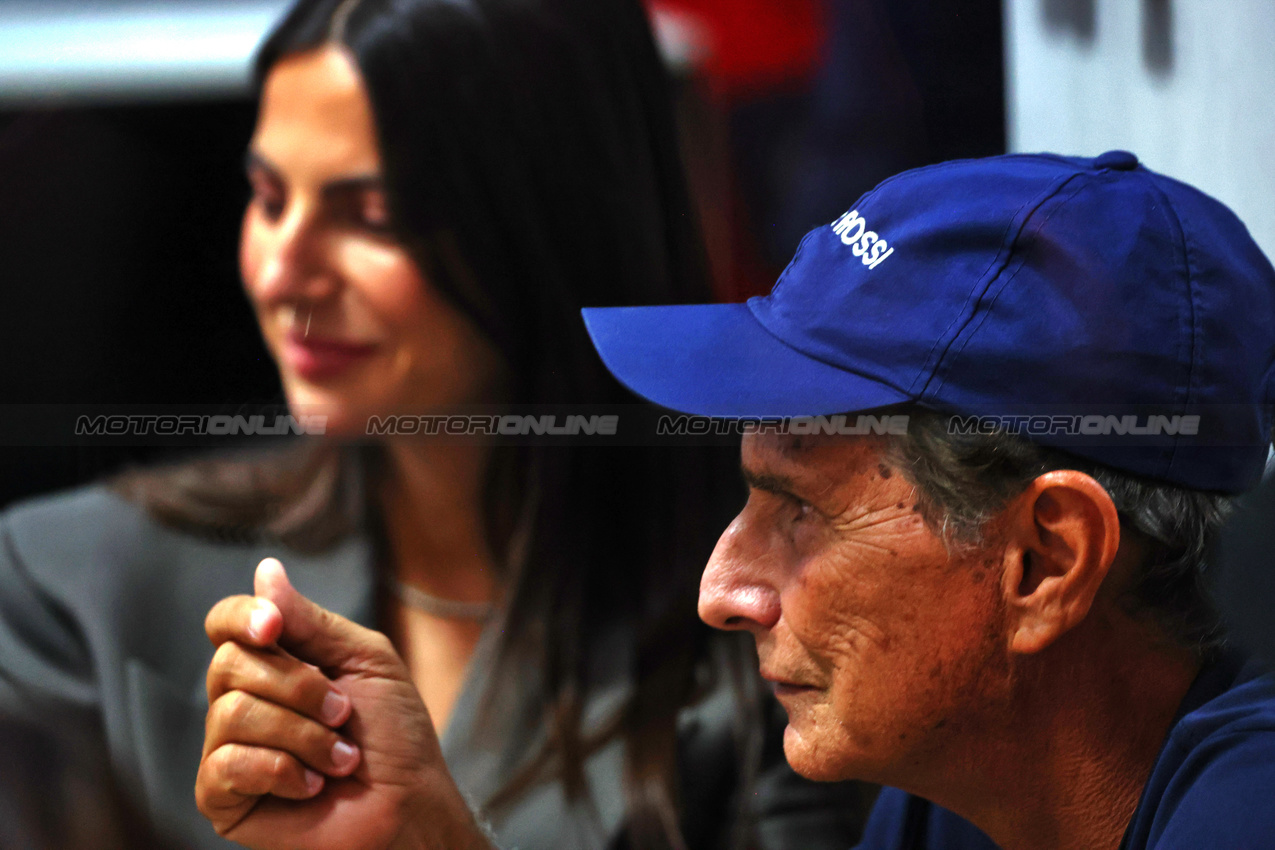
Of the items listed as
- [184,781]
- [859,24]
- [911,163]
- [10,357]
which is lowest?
[184,781]

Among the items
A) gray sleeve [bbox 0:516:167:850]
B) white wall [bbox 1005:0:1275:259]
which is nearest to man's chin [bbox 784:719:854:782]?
white wall [bbox 1005:0:1275:259]

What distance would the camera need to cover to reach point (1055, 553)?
581mm

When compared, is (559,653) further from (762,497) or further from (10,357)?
(10,357)

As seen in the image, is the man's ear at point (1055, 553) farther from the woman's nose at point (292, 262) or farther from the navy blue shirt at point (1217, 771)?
the woman's nose at point (292, 262)

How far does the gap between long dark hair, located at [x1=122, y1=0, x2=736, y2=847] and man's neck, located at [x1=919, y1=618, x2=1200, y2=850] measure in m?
0.36

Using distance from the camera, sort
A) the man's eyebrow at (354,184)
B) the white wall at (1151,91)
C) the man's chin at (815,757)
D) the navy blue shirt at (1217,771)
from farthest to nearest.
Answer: the man's eyebrow at (354,184), the white wall at (1151,91), the man's chin at (815,757), the navy blue shirt at (1217,771)

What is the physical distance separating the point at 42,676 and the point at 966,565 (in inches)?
32.7

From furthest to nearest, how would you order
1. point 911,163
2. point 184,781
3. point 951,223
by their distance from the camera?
point 184,781, point 911,163, point 951,223

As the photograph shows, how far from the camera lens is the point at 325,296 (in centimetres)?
91

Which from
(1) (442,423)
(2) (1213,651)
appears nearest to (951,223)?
(2) (1213,651)
